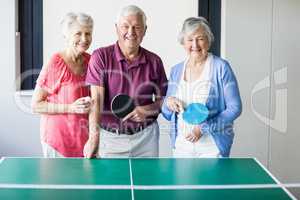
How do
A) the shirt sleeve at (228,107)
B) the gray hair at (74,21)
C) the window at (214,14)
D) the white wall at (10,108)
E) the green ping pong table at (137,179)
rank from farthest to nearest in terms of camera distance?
the window at (214,14), the white wall at (10,108), the gray hair at (74,21), the shirt sleeve at (228,107), the green ping pong table at (137,179)

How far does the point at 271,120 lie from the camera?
427 cm

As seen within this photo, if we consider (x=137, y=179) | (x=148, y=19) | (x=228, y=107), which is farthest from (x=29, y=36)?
(x=137, y=179)

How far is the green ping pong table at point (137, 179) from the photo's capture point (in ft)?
7.10

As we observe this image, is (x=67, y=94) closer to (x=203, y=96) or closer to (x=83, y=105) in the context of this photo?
(x=83, y=105)

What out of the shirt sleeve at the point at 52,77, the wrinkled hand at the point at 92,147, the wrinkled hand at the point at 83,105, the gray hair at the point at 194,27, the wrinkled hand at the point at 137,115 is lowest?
the wrinkled hand at the point at 92,147

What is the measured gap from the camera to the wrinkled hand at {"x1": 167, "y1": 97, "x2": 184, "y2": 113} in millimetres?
2969

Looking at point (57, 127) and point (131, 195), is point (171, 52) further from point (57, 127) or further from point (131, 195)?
point (131, 195)

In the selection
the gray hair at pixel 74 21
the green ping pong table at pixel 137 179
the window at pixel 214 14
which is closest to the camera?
the green ping pong table at pixel 137 179

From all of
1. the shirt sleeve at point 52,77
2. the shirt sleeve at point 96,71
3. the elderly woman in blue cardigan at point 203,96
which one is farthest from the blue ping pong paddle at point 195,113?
the shirt sleeve at point 52,77

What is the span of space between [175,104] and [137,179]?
2.32 ft

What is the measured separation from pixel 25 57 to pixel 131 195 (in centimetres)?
252

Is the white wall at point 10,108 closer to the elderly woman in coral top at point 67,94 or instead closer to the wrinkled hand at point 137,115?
the elderly woman in coral top at point 67,94

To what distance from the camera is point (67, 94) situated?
3.08 metres

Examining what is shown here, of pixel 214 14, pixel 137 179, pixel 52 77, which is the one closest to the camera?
pixel 137 179
